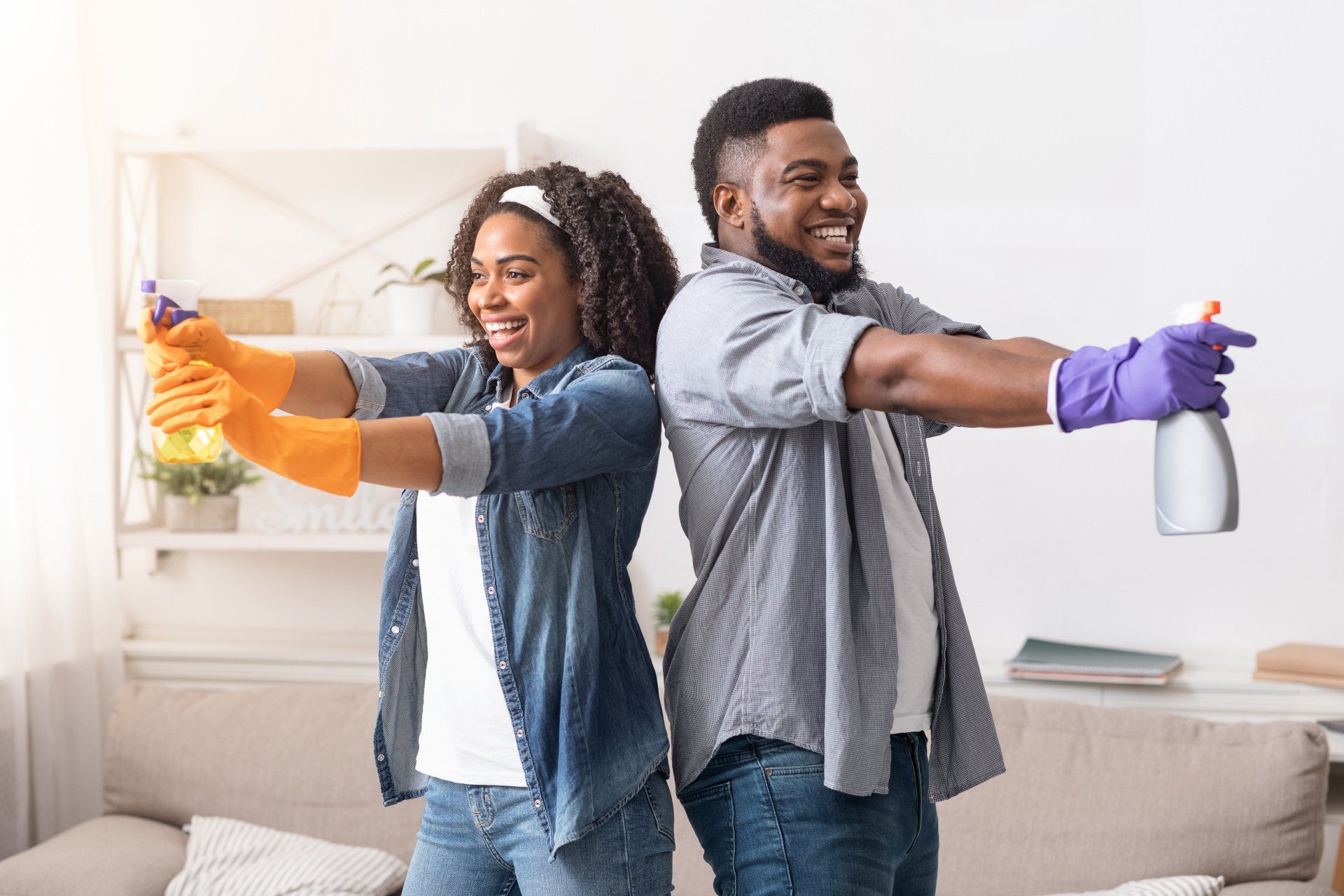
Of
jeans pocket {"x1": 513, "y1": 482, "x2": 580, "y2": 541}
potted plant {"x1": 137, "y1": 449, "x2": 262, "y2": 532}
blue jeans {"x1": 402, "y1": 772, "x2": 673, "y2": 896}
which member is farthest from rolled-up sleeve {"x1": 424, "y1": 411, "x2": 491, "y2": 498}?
potted plant {"x1": 137, "y1": 449, "x2": 262, "y2": 532}

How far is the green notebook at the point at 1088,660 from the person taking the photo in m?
2.38

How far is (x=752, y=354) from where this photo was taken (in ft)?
3.73

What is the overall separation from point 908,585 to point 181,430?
732mm

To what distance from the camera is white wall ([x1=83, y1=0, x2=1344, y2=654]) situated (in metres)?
2.47

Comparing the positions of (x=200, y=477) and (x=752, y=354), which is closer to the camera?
(x=752, y=354)

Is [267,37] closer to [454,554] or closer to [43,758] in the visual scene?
[43,758]

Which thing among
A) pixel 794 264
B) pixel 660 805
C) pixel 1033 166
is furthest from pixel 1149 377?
pixel 1033 166

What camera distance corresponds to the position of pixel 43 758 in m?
2.57

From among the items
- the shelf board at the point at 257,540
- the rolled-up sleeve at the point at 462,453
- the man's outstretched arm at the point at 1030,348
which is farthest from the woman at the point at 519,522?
the shelf board at the point at 257,540

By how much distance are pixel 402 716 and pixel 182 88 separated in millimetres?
1951

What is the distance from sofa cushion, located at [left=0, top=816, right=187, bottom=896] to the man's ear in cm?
160

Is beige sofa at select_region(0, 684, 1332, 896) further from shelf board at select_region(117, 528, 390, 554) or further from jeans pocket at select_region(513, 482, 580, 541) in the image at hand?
jeans pocket at select_region(513, 482, 580, 541)

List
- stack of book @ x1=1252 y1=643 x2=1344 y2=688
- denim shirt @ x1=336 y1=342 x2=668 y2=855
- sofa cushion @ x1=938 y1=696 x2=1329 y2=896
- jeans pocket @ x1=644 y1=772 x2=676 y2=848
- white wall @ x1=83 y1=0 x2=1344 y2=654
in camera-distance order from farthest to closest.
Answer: white wall @ x1=83 y1=0 x2=1344 y2=654, stack of book @ x1=1252 y1=643 x2=1344 y2=688, sofa cushion @ x1=938 y1=696 x2=1329 y2=896, jeans pocket @ x1=644 y1=772 x2=676 y2=848, denim shirt @ x1=336 y1=342 x2=668 y2=855

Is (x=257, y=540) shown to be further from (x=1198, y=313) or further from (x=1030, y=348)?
(x=1198, y=313)
